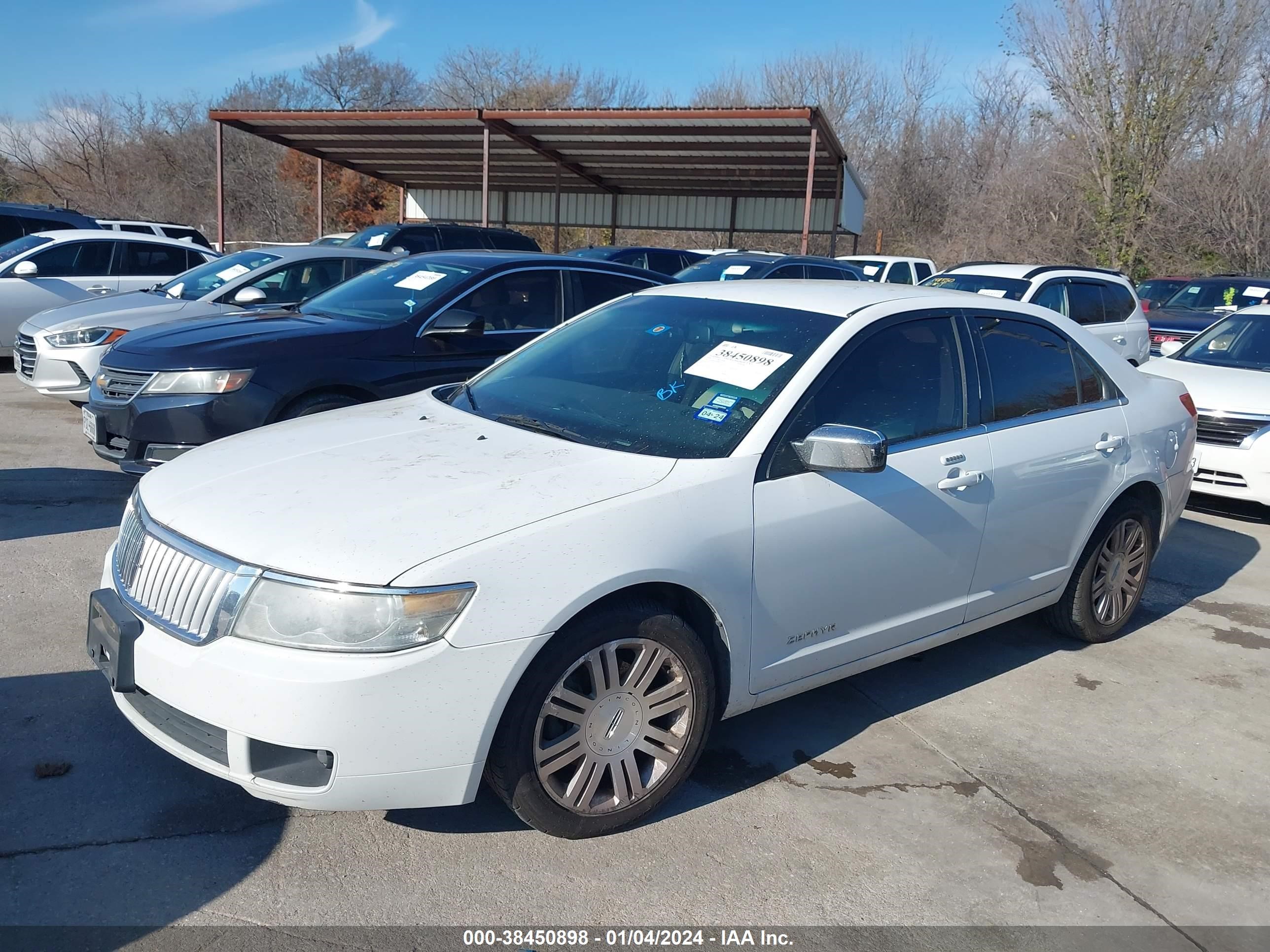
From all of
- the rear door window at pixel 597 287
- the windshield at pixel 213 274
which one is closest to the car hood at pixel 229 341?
the rear door window at pixel 597 287

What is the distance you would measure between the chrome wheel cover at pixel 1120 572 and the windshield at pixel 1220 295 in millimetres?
12472

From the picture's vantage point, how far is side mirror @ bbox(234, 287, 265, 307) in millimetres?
8539

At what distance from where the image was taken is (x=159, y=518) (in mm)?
3252

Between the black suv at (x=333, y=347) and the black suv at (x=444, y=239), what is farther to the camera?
the black suv at (x=444, y=239)

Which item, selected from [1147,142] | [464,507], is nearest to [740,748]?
[464,507]

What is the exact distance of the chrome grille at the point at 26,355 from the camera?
9.29 m

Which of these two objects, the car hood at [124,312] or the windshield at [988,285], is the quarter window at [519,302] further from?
the windshield at [988,285]

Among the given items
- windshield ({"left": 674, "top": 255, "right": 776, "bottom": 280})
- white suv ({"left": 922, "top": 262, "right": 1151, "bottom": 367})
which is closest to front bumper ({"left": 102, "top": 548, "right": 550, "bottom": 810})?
white suv ({"left": 922, "top": 262, "right": 1151, "bottom": 367})

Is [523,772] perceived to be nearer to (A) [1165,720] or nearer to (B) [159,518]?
(B) [159,518]

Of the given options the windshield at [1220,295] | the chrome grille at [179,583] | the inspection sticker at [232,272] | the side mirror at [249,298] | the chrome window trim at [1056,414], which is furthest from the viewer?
the windshield at [1220,295]

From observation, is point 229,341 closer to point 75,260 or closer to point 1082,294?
point 75,260

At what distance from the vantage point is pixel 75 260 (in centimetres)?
1242

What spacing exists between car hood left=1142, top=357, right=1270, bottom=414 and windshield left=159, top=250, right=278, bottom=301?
8029 mm

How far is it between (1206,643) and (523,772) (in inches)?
157
